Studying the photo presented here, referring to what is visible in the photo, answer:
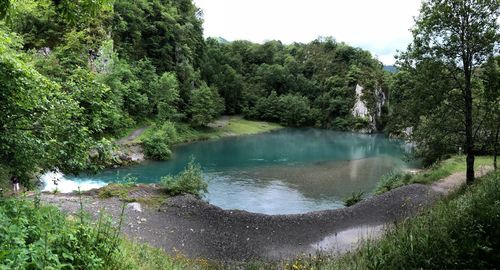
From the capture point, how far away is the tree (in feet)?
51.1

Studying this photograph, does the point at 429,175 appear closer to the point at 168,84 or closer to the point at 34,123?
the point at 34,123

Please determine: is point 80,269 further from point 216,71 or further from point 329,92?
point 329,92

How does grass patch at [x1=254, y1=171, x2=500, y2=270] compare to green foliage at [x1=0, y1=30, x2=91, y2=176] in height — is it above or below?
below

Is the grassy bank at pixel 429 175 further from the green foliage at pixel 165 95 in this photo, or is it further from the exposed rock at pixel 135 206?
the green foliage at pixel 165 95

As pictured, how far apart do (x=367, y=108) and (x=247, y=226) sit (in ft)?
263

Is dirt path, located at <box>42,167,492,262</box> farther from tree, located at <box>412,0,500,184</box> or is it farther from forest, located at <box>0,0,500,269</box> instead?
tree, located at <box>412,0,500,184</box>

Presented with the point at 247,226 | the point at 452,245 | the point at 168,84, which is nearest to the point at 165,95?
the point at 168,84

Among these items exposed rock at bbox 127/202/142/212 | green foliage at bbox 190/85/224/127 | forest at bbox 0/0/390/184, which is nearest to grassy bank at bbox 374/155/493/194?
exposed rock at bbox 127/202/142/212

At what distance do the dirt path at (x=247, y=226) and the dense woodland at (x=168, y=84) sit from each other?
172 inches

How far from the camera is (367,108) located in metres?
90.2

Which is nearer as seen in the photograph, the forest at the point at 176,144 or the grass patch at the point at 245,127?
the forest at the point at 176,144

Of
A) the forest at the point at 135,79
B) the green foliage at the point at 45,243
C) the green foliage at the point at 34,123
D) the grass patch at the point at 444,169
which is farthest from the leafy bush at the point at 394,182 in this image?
the green foliage at the point at 45,243

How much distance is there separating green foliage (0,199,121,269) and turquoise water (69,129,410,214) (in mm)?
17685

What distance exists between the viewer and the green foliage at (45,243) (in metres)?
3.95
